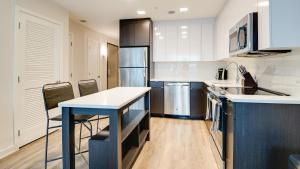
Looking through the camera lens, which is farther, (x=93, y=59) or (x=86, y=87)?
(x=93, y=59)

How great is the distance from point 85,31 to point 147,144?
4.06 metres

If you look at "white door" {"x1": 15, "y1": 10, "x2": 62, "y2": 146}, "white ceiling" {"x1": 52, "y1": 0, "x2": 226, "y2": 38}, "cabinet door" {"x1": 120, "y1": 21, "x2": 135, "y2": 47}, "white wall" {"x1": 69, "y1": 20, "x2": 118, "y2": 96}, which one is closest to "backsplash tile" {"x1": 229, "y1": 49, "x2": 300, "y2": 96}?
"white ceiling" {"x1": 52, "y1": 0, "x2": 226, "y2": 38}

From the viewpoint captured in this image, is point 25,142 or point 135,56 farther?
point 135,56

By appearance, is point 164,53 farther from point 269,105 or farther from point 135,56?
point 269,105

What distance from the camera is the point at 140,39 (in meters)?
4.94

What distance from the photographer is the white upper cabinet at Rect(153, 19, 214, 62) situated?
5.02 meters

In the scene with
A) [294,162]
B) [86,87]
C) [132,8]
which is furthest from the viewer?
[132,8]

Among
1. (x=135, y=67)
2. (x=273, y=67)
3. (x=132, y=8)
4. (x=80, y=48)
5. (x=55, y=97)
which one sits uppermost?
(x=132, y=8)

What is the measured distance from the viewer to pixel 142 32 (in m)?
4.92

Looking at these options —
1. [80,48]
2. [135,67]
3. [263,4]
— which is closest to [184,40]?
[135,67]

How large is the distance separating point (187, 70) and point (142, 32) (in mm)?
1563

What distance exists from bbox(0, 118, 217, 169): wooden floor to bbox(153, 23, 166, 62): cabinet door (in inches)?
80.6

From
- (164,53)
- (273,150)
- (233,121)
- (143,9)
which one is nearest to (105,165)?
(233,121)

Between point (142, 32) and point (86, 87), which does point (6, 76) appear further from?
point (142, 32)
